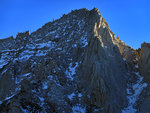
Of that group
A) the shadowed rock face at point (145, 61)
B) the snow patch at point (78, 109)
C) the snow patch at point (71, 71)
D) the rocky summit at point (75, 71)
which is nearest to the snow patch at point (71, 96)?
the rocky summit at point (75, 71)

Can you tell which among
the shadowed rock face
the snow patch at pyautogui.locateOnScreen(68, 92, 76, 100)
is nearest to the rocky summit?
the shadowed rock face

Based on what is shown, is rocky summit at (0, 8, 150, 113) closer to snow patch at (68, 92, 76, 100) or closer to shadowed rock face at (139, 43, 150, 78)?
shadowed rock face at (139, 43, 150, 78)

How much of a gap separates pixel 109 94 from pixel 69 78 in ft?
26.0

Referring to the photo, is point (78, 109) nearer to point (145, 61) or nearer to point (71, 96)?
point (71, 96)

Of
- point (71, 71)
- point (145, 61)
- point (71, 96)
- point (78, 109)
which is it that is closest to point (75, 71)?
point (71, 71)

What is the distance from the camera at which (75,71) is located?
3928 cm

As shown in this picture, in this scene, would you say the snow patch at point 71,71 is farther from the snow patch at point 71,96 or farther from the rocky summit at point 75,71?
the snow patch at point 71,96

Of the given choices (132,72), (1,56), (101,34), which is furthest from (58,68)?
(1,56)

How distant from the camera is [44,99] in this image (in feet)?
105

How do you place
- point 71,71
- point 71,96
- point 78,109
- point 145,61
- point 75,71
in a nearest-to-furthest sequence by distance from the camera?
1. point 78,109
2. point 71,96
3. point 75,71
4. point 71,71
5. point 145,61

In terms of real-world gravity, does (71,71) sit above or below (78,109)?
above

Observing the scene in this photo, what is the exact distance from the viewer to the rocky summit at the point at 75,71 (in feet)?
107

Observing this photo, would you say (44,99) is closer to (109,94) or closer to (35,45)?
(109,94)

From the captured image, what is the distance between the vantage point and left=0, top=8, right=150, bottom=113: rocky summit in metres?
32.6
